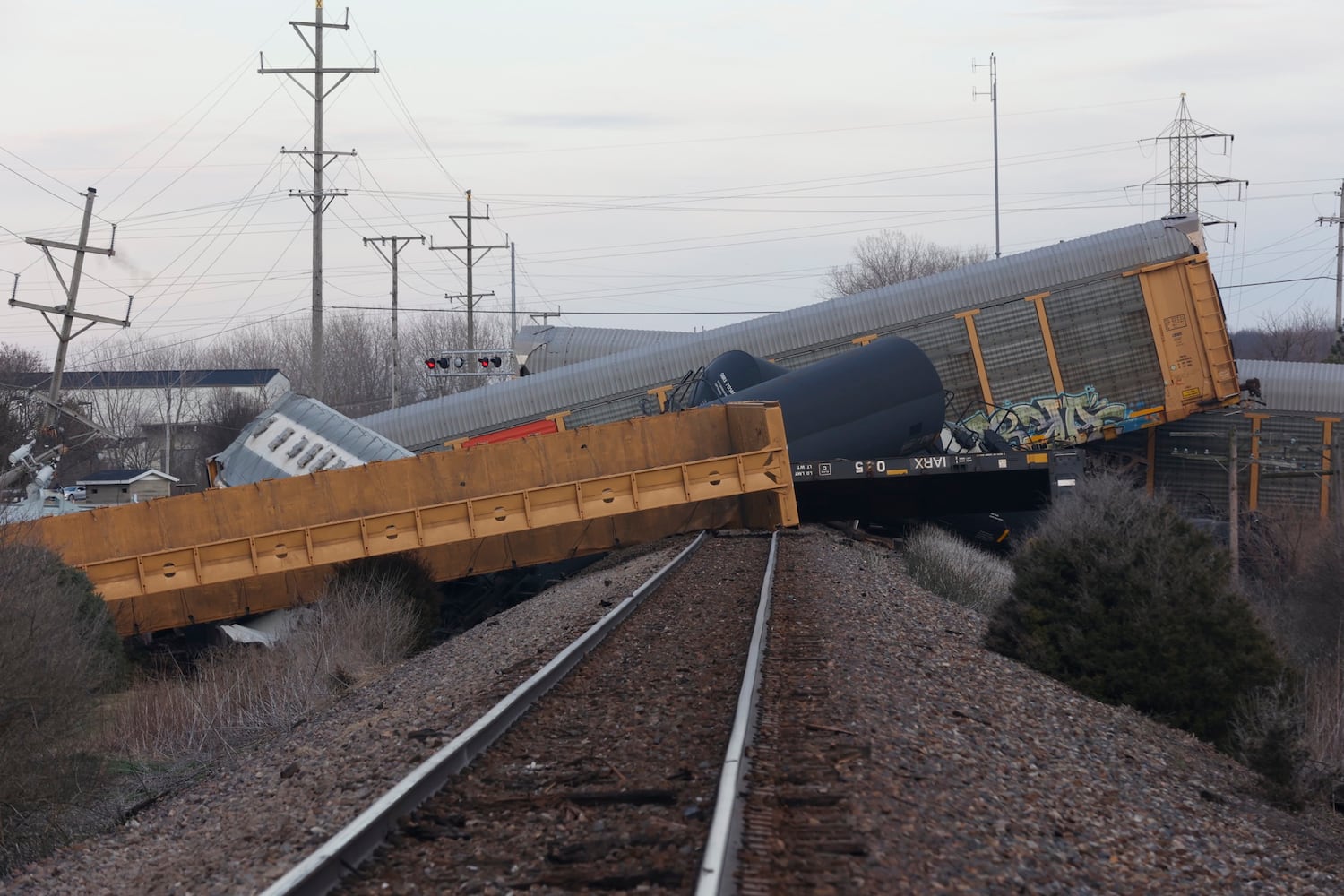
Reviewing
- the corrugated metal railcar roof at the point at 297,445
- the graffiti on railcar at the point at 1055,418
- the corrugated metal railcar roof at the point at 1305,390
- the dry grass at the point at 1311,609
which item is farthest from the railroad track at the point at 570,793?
the corrugated metal railcar roof at the point at 1305,390

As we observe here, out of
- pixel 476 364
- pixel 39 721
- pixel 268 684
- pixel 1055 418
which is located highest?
pixel 476 364

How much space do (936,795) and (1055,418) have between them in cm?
2394

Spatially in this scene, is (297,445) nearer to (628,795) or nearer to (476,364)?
(628,795)

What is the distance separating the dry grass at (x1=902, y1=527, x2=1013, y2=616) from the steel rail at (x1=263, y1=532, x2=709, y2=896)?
8.93 metres

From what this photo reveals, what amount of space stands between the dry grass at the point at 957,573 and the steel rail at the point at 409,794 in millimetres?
8934

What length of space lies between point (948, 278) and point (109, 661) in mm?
21179

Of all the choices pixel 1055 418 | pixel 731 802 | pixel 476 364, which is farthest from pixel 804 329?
pixel 476 364

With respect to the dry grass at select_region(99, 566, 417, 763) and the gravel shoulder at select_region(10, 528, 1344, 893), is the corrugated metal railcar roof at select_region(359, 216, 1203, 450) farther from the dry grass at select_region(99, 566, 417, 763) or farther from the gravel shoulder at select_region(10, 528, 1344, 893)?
the gravel shoulder at select_region(10, 528, 1344, 893)

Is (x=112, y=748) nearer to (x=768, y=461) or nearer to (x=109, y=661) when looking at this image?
(x=109, y=661)

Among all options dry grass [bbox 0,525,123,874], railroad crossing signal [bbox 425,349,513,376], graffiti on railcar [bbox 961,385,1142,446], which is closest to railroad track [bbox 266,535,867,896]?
dry grass [bbox 0,525,123,874]

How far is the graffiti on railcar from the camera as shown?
28000 mm

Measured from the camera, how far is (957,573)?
695 inches

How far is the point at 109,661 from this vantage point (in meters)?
14.2

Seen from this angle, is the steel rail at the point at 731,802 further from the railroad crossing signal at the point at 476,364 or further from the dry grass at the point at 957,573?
the railroad crossing signal at the point at 476,364
